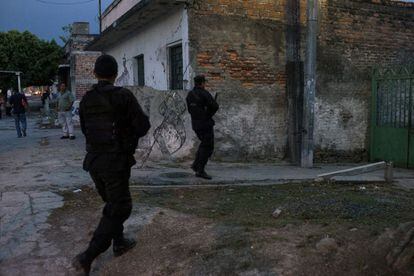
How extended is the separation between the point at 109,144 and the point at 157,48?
26.5ft

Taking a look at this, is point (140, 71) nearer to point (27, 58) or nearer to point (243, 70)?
point (243, 70)

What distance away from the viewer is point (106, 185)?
4.04 metres

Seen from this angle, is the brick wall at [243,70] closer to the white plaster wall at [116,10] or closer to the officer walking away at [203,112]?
the officer walking away at [203,112]

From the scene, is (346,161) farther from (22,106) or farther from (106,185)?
(22,106)

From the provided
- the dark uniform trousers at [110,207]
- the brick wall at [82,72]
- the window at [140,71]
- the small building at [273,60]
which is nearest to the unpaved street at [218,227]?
the dark uniform trousers at [110,207]

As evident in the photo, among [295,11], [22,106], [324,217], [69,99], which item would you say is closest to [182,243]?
[324,217]

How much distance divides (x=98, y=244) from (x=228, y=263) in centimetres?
112

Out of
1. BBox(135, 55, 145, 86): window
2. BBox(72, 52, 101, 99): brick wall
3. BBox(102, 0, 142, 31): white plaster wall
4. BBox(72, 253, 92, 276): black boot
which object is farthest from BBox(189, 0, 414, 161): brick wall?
BBox(72, 52, 101, 99): brick wall

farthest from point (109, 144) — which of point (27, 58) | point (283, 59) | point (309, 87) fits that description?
point (27, 58)

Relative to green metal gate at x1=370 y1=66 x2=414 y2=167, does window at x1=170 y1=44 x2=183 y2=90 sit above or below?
above

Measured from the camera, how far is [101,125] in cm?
402

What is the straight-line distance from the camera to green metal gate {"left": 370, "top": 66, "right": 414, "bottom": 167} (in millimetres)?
10664

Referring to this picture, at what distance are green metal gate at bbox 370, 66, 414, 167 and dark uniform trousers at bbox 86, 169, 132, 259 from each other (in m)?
8.35

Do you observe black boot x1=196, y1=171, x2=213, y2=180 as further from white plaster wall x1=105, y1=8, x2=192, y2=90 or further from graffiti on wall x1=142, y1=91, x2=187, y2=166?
white plaster wall x1=105, y1=8, x2=192, y2=90
